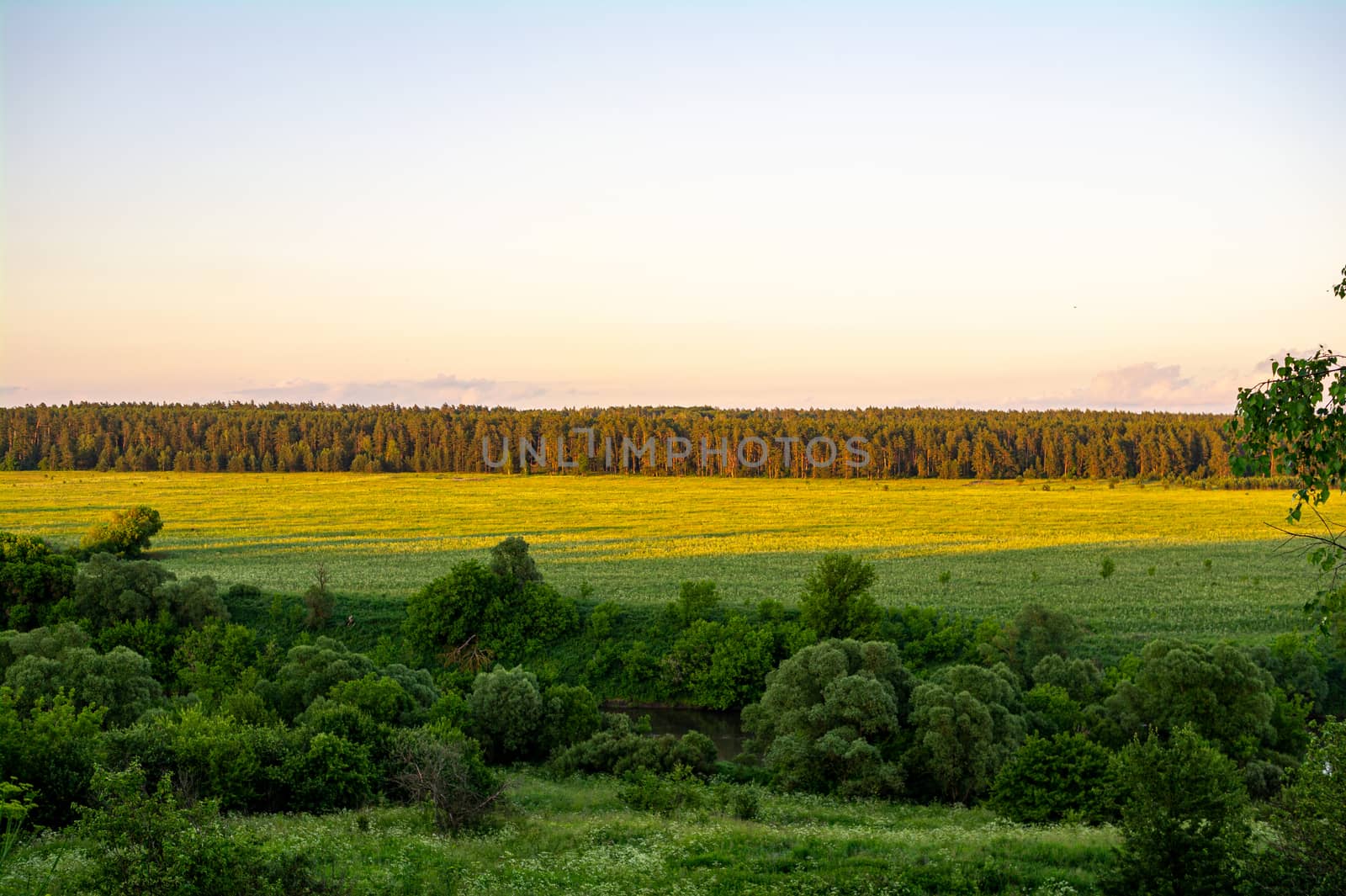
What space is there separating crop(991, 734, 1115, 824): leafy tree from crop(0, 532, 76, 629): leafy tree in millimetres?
50682

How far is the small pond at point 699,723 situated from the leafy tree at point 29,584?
32710 millimetres

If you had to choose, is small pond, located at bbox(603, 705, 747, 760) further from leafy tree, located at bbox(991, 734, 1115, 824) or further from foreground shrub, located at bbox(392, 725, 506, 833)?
foreground shrub, located at bbox(392, 725, 506, 833)

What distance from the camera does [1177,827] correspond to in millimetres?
15945

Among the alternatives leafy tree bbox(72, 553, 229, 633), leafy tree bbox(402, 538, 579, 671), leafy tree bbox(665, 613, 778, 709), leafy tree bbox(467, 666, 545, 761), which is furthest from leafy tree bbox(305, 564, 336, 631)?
leafy tree bbox(467, 666, 545, 761)

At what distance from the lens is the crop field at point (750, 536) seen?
65.0 metres

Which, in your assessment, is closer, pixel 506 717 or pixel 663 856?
pixel 663 856

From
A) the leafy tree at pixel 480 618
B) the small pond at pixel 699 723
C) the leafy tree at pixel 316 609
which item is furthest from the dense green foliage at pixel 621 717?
the small pond at pixel 699 723

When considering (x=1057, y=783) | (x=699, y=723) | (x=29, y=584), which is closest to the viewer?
(x=1057, y=783)

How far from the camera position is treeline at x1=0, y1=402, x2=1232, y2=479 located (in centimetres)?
16950

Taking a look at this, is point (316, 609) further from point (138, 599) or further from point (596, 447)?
point (596, 447)

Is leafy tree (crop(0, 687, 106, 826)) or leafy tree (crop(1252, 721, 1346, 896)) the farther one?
leafy tree (crop(0, 687, 106, 826))

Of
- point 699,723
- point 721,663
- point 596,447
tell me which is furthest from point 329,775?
point 596,447

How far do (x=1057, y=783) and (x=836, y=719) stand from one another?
25.9 feet

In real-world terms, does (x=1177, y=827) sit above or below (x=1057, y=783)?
above
